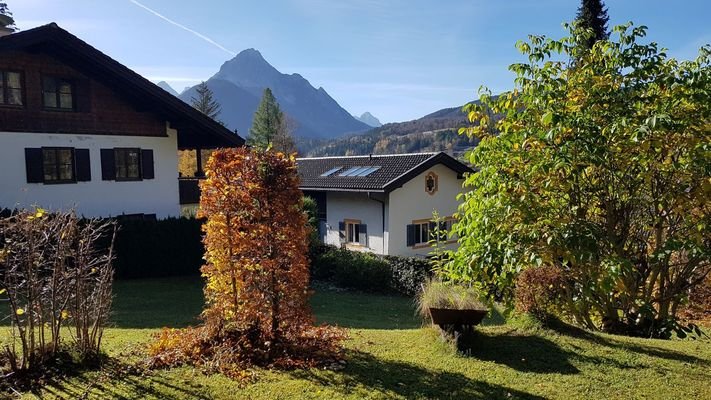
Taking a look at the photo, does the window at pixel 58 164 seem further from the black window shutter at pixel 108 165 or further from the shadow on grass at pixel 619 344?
the shadow on grass at pixel 619 344

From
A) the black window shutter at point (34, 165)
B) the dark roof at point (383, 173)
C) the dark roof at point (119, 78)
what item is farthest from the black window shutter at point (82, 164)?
the dark roof at point (383, 173)

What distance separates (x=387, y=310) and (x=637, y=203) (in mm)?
8845

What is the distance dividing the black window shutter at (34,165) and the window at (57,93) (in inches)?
70.3

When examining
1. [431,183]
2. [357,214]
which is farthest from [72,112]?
[431,183]

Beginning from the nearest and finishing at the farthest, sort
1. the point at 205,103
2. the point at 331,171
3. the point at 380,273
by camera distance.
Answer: the point at 380,273 < the point at 331,171 < the point at 205,103

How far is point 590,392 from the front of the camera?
18.0 feet

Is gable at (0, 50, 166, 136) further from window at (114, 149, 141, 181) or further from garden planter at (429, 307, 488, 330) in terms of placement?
garden planter at (429, 307, 488, 330)

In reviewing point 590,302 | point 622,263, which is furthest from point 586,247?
point 590,302

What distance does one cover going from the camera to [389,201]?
22.9 m

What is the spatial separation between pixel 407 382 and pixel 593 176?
4.21 m

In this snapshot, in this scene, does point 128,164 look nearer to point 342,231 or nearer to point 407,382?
point 342,231

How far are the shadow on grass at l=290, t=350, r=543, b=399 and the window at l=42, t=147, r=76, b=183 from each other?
52.2 feet

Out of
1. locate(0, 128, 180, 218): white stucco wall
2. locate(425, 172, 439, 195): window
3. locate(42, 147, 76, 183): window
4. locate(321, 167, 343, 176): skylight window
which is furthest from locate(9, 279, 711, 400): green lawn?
locate(321, 167, 343, 176): skylight window

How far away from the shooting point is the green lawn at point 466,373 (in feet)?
17.7
